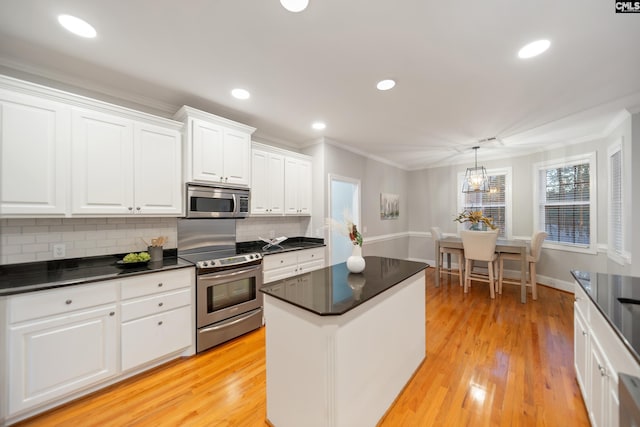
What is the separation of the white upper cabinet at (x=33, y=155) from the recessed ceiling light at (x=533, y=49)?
12.0 feet

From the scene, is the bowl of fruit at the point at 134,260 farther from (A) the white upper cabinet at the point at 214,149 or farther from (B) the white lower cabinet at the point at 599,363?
(B) the white lower cabinet at the point at 599,363

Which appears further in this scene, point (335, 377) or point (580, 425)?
point (580, 425)

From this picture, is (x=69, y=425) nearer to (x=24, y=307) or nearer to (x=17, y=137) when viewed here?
(x=24, y=307)

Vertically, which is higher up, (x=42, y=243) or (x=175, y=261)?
(x=42, y=243)

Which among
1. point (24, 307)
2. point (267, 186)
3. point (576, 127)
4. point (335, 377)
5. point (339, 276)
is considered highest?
point (576, 127)

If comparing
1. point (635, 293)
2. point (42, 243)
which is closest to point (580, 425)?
point (635, 293)

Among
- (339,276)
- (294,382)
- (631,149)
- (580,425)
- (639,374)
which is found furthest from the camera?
(631,149)

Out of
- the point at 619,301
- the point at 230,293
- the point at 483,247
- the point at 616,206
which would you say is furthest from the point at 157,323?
the point at 616,206

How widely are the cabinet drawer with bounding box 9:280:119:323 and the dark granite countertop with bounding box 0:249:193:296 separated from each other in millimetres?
50

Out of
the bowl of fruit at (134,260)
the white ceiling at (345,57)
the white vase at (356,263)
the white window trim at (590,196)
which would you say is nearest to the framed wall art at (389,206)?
the white ceiling at (345,57)

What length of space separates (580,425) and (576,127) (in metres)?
3.86

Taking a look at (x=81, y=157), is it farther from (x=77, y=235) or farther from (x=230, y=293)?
(x=230, y=293)

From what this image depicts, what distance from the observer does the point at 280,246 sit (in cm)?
349

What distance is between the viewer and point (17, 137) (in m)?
1.74
